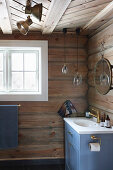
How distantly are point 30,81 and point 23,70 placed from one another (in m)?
0.23

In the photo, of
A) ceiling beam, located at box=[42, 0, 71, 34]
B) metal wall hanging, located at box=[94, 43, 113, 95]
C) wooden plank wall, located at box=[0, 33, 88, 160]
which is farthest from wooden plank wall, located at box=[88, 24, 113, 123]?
ceiling beam, located at box=[42, 0, 71, 34]

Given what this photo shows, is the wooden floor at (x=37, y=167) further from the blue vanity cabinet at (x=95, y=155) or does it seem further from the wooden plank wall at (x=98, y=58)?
the wooden plank wall at (x=98, y=58)

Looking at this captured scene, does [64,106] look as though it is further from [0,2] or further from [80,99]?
[0,2]

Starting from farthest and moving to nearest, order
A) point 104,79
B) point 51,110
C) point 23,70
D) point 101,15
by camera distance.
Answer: point 23,70
point 51,110
point 104,79
point 101,15

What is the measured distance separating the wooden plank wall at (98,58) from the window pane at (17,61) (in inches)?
46.3

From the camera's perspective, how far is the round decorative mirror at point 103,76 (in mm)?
2377

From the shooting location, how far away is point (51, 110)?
321cm

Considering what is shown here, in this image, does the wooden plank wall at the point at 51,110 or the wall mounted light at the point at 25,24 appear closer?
the wall mounted light at the point at 25,24

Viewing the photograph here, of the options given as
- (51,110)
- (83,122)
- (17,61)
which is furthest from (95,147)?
(17,61)

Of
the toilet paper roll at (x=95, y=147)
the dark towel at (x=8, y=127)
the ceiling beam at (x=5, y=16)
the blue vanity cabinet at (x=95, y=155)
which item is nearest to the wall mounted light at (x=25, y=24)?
the ceiling beam at (x=5, y=16)

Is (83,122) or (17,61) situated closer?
(83,122)

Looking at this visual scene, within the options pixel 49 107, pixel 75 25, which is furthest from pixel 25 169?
pixel 75 25

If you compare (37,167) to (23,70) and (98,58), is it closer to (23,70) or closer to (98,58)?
(23,70)

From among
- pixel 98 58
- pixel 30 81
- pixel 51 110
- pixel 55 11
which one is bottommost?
pixel 51 110
